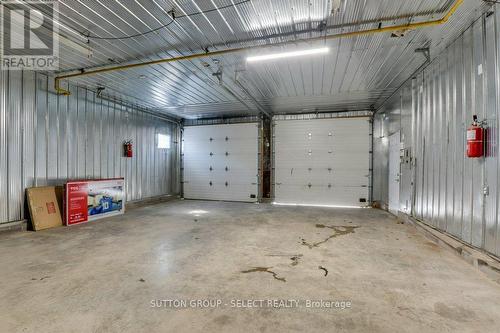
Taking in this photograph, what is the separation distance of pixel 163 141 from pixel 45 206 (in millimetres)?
5000

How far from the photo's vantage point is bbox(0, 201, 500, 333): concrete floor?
2.14 metres

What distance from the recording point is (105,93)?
6.97 meters

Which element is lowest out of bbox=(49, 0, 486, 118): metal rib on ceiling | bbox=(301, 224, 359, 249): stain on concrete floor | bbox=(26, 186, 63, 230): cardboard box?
bbox=(301, 224, 359, 249): stain on concrete floor

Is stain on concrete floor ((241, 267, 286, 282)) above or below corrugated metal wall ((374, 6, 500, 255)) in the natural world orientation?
below

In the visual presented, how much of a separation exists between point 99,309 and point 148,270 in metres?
0.88

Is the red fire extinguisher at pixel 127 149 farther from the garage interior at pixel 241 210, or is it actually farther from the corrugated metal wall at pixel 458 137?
the corrugated metal wall at pixel 458 137

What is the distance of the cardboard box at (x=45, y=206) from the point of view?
5.19m

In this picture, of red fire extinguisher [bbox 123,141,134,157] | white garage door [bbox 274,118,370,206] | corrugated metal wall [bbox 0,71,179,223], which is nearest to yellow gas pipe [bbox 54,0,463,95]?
corrugated metal wall [bbox 0,71,179,223]

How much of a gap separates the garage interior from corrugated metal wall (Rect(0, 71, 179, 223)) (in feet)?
0.12

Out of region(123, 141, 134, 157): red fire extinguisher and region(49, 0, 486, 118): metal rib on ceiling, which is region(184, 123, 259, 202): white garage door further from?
region(123, 141, 134, 157): red fire extinguisher

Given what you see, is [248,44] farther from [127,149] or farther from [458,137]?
[127,149]

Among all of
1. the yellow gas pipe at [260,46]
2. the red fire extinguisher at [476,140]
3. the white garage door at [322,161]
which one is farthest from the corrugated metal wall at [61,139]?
the red fire extinguisher at [476,140]

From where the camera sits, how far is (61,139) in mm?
5961

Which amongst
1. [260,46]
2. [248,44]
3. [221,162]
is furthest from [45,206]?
[221,162]
